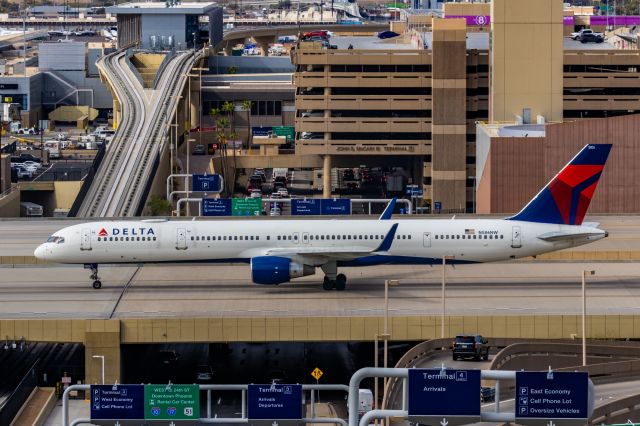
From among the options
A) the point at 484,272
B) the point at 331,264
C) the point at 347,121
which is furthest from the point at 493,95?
the point at 331,264

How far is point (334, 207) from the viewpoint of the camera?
4688 inches

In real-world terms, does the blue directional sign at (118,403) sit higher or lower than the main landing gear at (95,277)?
higher

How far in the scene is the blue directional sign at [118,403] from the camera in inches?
1639

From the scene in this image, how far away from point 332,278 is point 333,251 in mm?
3014

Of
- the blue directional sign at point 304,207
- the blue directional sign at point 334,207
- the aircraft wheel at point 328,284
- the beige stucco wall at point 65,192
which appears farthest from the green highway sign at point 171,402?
the beige stucco wall at point 65,192

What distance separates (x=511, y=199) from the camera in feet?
428

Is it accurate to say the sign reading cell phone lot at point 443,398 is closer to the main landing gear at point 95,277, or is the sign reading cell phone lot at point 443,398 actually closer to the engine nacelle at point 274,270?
the engine nacelle at point 274,270

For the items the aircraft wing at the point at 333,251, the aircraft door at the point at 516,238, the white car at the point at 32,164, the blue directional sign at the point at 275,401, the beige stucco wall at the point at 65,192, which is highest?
the blue directional sign at the point at 275,401

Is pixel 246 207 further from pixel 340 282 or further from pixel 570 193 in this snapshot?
pixel 570 193

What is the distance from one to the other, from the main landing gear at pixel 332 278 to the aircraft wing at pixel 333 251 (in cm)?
111

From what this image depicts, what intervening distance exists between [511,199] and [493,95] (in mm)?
26588

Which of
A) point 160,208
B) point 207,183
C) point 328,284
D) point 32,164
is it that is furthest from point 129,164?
point 328,284

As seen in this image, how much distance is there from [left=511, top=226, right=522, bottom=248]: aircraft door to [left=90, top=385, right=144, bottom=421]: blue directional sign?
4954 cm

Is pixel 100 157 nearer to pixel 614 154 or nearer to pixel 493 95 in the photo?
pixel 493 95
